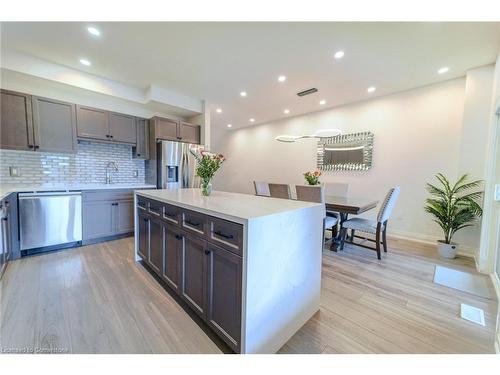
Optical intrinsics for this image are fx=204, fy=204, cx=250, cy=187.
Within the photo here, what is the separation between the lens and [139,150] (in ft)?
12.9

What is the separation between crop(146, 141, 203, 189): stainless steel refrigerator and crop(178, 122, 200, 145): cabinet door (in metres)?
0.23

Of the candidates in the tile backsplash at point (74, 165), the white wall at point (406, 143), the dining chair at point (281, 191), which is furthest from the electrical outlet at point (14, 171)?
the white wall at point (406, 143)

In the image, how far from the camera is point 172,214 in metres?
1.83

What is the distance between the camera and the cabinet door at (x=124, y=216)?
338cm

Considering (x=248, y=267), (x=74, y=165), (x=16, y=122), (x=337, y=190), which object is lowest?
(x=248, y=267)

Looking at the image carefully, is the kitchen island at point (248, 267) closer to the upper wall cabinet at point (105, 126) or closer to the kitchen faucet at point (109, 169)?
the upper wall cabinet at point (105, 126)

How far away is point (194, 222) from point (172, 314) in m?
0.81

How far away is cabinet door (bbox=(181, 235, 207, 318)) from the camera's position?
147 centimetres

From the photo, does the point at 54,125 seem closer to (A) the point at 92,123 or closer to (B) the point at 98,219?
(A) the point at 92,123

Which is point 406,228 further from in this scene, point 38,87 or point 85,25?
point 38,87

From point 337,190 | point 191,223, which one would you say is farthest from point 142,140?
point 337,190
